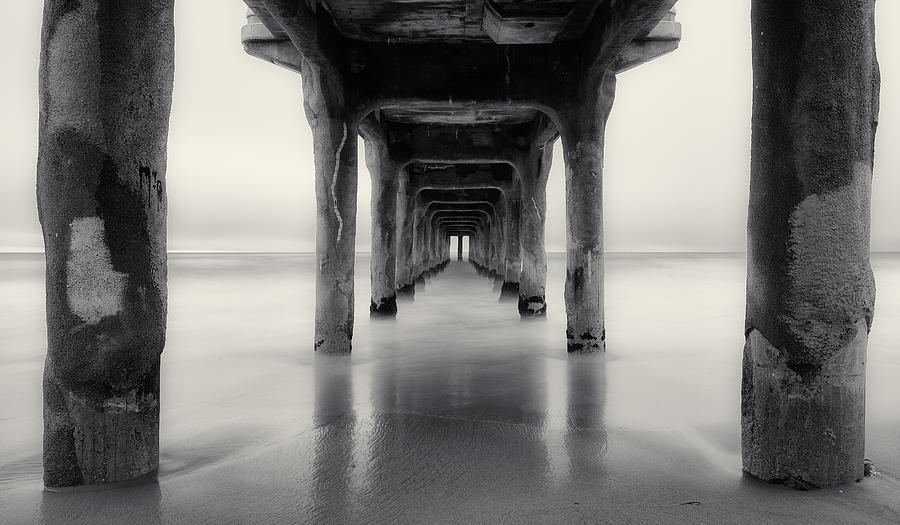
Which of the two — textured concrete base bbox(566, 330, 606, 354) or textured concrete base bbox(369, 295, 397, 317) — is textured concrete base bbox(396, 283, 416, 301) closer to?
textured concrete base bbox(369, 295, 397, 317)

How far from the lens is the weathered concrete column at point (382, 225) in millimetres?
10266

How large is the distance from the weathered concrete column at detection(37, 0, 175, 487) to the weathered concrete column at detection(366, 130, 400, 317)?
764cm

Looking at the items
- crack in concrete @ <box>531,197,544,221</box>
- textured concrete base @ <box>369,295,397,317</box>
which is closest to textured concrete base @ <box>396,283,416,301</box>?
textured concrete base @ <box>369,295,397,317</box>

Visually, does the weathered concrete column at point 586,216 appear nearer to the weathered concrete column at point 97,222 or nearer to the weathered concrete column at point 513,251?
the weathered concrete column at point 97,222

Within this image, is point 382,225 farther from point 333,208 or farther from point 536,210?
point 333,208

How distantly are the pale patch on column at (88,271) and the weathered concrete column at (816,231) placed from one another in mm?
2812

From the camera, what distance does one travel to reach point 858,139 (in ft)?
7.87

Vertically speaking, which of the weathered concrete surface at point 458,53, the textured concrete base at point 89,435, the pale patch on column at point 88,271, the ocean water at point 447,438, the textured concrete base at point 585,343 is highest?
the weathered concrete surface at point 458,53

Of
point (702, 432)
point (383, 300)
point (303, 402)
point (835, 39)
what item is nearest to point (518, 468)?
point (702, 432)

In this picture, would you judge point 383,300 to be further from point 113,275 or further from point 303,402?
point 113,275

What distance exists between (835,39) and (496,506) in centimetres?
239

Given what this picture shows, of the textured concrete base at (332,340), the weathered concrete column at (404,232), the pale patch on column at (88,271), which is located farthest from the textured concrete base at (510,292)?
the pale patch on column at (88,271)

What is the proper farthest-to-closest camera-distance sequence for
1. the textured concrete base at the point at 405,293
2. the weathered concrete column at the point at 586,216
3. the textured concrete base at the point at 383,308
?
the textured concrete base at the point at 405,293
the textured concrete base at the point at 383,308
the weathered concrete column at the point at 586,216

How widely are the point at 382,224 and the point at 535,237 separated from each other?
274 cm
